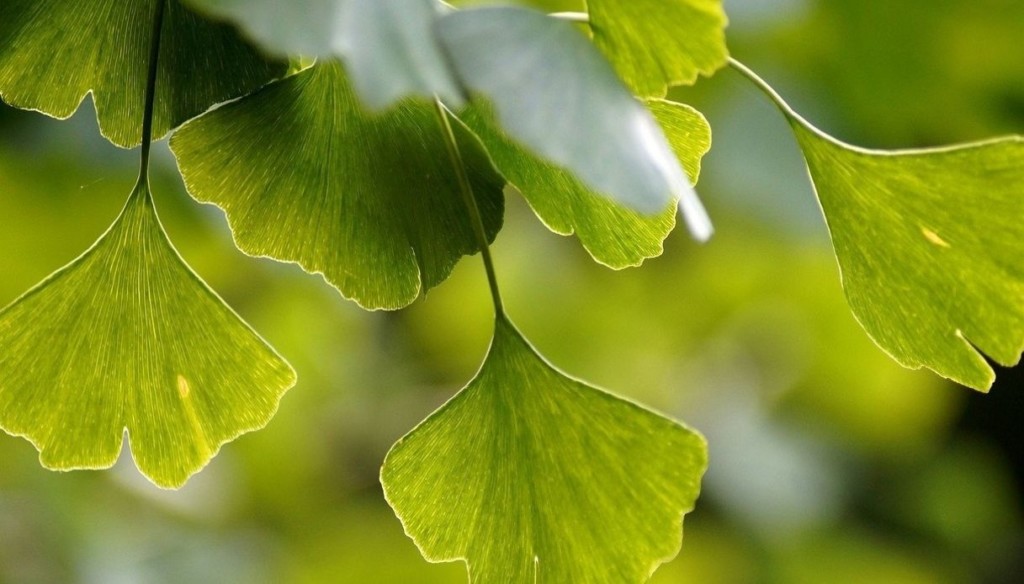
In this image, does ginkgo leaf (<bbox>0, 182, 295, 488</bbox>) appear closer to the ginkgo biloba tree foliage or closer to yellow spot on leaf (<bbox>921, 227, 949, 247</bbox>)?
the ginkgo biloba tree foliage

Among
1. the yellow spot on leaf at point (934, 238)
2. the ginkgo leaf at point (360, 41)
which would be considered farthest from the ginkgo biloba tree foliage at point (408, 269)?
the ginkgo leaf at point (360, 41)

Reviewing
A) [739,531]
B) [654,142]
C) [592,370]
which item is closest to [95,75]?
[654,142]

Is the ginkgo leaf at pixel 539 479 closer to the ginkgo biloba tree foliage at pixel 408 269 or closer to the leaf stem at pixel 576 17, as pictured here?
the ginkgo biloba tree foliage at pixel 408 269

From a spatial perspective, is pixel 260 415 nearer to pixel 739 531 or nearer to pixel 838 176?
pixel 838 176

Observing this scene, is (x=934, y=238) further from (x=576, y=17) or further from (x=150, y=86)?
(x=150, y=86)

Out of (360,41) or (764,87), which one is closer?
(360,41)

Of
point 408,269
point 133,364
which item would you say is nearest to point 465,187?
point 408,269

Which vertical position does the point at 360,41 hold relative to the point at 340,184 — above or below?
above
